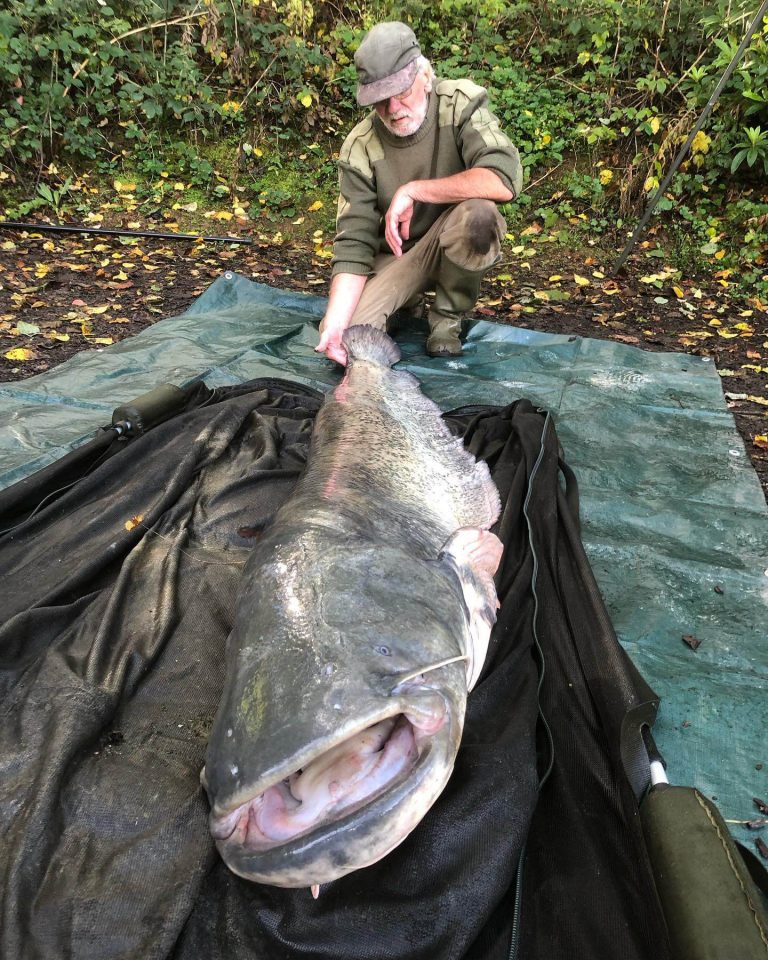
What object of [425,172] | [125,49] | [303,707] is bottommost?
[303,707]

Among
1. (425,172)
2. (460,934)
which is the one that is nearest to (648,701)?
(460,934)

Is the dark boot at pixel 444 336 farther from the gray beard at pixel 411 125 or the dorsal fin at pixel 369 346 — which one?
the gray beard at pixel 411 125

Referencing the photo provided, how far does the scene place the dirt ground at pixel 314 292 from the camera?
5078 mm

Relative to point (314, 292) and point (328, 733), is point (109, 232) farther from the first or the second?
point (328, 733)

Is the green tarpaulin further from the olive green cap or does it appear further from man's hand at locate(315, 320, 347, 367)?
the olive green cap

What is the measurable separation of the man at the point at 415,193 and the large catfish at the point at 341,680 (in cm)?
250

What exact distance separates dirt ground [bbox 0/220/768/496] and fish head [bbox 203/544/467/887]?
10.2 feet

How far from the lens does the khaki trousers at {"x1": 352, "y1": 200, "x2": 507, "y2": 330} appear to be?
4.48m

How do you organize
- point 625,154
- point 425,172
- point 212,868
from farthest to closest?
point 625,154 < point 425,172 < point 212,868

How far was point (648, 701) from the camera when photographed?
80.4 inches

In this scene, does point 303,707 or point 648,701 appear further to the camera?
→ point 648,701

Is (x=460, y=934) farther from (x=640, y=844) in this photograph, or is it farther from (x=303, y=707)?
(x=303, y=707)

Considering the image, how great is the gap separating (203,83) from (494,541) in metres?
8.76

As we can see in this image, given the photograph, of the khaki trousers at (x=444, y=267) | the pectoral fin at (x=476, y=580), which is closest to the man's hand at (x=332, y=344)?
the khaki trousers at (x=444, y=267)
